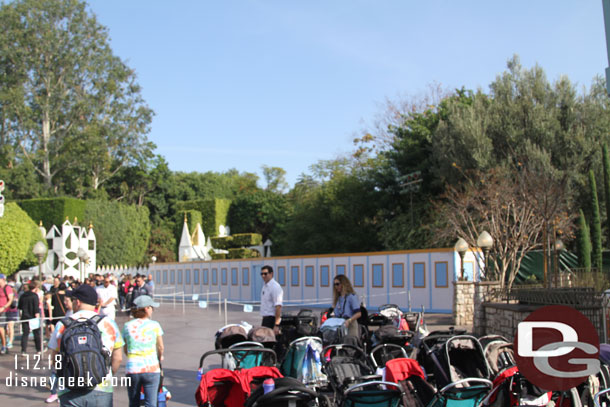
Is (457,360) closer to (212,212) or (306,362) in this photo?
(306,362)

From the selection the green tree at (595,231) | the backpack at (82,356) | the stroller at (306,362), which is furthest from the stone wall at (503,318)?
the green tree at (595,231)

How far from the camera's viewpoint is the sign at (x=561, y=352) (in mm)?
3102

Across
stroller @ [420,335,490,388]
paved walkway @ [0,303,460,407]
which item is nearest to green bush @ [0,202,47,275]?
paved walkway @ [0,303,460,407]

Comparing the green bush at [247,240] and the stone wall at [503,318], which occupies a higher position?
the green bush at [247,240]

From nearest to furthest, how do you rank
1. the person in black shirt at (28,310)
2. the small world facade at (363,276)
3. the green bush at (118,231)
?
the person in black shirt at (28,310) < the small world facade at (363,276) < the green bush at (118,231)

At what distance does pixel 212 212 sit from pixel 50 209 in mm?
18068

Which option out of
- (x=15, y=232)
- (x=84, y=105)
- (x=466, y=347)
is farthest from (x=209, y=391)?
(x=84, y=105)

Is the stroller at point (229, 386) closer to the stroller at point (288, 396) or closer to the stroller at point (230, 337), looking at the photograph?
the stroller at point (288, 396)

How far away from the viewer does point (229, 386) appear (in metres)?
5.22

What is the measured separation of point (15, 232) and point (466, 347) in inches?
1247

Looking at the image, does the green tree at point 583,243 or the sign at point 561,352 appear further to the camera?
the green tree at point 583,243

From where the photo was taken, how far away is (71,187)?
2005 inches

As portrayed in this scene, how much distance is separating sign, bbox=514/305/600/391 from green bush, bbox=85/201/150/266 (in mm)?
47696

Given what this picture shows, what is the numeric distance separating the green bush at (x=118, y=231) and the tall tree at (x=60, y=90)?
3.84 meters
